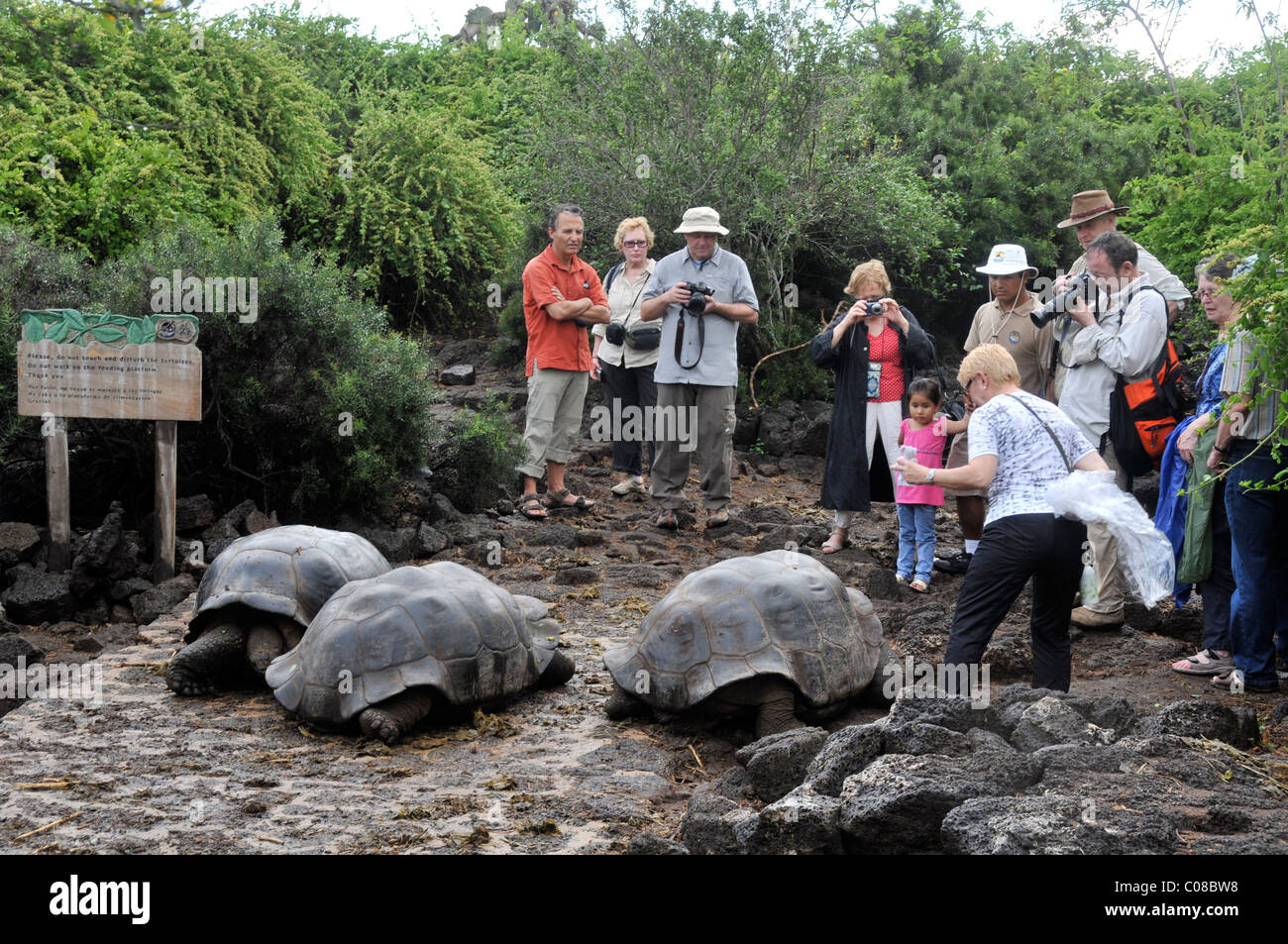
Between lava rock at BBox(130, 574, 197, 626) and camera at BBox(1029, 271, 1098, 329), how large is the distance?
218 inches

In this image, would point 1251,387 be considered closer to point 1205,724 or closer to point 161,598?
point 1205,724

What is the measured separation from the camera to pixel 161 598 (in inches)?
299

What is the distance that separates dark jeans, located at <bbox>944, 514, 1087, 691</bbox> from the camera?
16.1 ft

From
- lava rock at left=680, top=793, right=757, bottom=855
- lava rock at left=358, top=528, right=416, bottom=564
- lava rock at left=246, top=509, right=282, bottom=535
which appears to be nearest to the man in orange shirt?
lava rock at left=358, top=528, right=416, bottom=564

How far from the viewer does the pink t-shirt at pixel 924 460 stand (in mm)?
7527

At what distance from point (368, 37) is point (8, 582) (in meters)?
16.1

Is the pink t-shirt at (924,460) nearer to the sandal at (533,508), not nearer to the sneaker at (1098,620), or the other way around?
the sneaker at (1098,620)

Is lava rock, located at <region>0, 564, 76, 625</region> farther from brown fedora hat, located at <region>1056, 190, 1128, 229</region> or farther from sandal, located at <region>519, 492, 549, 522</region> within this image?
brown fedora hat, located at <region>1056, 190, 1128, 229</region>

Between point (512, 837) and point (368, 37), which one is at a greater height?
point (368, 37)

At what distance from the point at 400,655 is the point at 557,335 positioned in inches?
194

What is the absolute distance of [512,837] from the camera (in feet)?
Answer: 12.7

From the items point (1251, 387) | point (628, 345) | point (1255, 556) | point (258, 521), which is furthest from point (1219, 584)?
point (258, 521)

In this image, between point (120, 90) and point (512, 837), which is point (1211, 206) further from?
point (120, 90)
